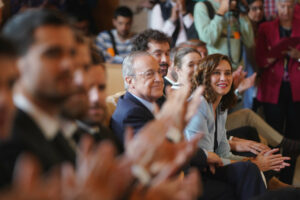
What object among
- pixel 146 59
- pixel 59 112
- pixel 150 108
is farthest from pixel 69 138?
pixel 146 59

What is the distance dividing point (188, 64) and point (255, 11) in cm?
138

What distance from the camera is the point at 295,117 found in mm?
3357

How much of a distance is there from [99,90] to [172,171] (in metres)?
0.33

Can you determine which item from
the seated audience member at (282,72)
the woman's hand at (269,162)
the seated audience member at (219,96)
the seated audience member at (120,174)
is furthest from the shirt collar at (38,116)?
the seated audience member at (282,72)

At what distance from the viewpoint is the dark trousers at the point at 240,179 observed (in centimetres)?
192

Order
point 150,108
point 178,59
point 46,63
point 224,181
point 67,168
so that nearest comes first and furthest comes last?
point 67,168 < point 46,63 < point 150,108 < point 224,181 < point 178,59

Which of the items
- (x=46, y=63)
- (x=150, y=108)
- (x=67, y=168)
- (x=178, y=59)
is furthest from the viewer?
(x=178, y=59)

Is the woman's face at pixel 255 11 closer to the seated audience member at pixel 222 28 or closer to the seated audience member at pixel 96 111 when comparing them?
the seated audience member at pixel 222 28

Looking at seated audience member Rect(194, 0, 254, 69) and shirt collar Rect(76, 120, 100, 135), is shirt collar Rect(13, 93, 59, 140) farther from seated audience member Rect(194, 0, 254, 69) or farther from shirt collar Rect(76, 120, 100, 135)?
seated audience member Rect(194, 0, 254, 69)

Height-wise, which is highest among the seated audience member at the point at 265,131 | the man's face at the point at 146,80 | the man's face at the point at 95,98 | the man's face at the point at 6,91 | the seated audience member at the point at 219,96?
the man's face at the point at 6,91

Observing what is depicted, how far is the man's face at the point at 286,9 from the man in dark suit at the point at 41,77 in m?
2.70

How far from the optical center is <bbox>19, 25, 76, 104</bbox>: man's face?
2.81 ft

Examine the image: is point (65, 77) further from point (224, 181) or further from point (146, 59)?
point (224, 181)

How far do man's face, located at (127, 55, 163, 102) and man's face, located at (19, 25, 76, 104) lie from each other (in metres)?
0.99
